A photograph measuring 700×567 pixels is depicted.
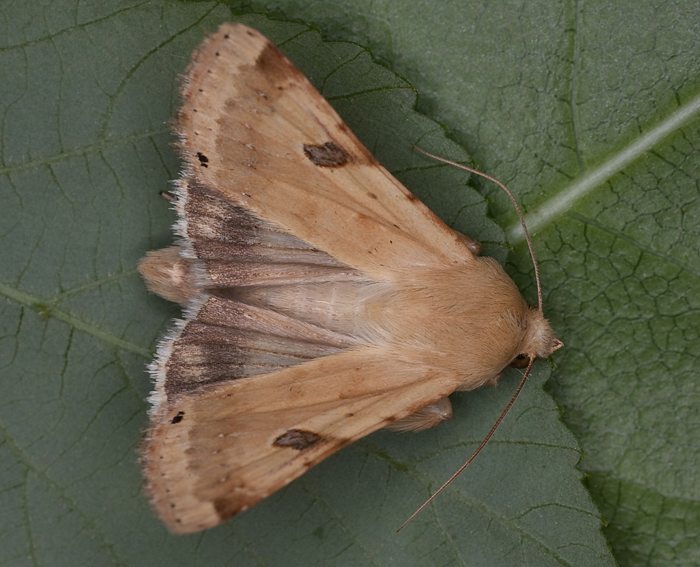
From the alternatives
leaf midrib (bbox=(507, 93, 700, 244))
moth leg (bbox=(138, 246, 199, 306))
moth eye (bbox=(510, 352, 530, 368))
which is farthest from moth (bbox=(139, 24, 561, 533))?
leaf midrib (bbox=(507, 93, 700, 244))

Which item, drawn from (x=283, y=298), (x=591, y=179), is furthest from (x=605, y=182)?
(x=283, y=298)

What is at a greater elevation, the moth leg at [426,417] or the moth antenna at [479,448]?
the moth leg at [426,417]

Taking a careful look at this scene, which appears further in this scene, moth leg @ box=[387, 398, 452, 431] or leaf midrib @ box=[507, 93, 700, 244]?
leaf midrib @ box=[507, 93, 700, 244]

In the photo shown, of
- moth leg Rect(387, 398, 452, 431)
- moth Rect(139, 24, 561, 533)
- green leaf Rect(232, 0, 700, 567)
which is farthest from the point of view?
green leaf Rect(232, 0, 700, 567)

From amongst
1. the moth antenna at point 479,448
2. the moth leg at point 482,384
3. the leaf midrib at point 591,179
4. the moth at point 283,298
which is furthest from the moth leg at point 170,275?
the leaf midrib at point 591,179

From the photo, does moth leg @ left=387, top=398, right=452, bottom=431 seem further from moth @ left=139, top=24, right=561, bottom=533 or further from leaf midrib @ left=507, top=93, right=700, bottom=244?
leaf midrib @ left=507, top=93, right=700, bottom=244

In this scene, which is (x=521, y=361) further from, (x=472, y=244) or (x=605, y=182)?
(x=605, y=182)

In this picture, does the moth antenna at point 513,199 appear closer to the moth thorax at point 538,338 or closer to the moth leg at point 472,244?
the moth thorax at point 538,338
